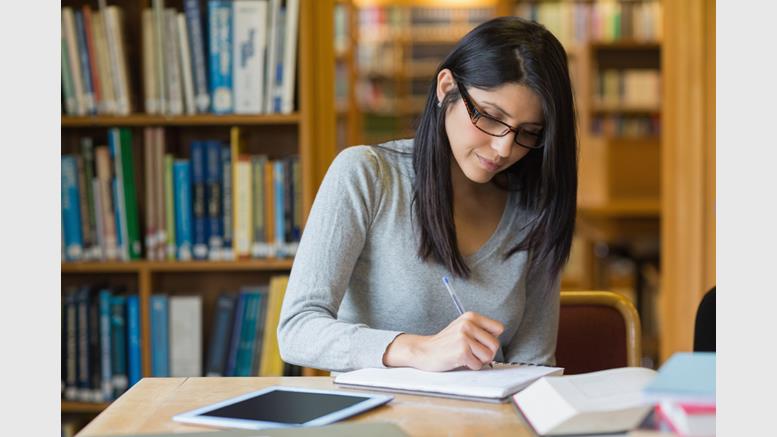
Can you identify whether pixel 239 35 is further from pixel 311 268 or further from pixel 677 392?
pixel 677 392

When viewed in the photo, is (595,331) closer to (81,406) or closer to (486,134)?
(486,134)

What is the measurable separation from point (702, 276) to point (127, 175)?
1773 mm

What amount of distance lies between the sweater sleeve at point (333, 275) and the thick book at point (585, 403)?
0.29m

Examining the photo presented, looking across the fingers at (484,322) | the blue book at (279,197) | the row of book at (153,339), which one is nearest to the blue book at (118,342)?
the row of book at (153,339)

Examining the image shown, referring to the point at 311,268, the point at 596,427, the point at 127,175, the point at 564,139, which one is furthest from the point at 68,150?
the point at 596,427

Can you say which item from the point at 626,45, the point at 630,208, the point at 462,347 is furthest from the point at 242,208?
the point at 626,45

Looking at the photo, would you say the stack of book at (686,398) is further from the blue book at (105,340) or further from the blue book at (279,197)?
the blue book at (105,340)

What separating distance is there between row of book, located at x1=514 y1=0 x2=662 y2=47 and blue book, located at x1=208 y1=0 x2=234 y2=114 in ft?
14.6

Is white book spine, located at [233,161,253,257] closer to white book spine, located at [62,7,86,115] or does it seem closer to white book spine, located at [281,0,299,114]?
white book spine, located at [281,0,299,114]

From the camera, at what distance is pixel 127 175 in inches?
104

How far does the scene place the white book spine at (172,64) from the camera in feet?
8.63

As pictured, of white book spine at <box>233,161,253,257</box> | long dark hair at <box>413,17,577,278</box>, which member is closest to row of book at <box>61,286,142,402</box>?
white book spine at <box>233,161,253,257</box>

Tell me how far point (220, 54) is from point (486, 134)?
4.43ft

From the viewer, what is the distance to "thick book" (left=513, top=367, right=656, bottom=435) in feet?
3.17
